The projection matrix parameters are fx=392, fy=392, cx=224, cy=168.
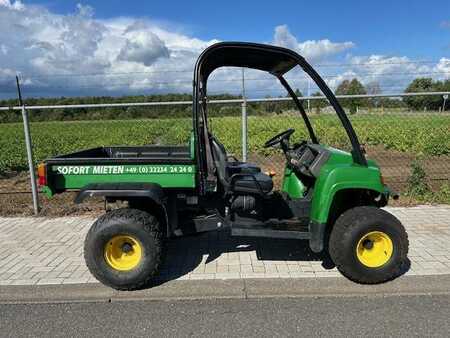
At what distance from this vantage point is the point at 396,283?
3.53 m

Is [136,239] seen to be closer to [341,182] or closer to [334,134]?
[341,182]

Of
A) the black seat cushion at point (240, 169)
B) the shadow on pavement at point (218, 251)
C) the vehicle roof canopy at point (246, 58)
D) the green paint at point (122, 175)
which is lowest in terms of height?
the shadow on pavement at point (218, 251)

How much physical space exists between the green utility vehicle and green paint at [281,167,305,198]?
388 mm

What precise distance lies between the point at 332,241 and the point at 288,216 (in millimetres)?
607

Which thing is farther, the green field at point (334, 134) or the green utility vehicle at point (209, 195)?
the green field at point (334, 134)

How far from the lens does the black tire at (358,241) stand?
3.45 meters

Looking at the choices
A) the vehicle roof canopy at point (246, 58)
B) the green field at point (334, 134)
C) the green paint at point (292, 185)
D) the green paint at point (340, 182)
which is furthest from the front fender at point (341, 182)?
the green field at point (334, 134)

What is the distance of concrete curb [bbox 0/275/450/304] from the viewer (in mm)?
3385

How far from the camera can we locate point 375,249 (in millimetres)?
3592

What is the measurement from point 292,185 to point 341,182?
0.94 meters

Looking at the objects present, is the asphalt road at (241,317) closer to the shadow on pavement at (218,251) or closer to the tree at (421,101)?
the shadow on pavement at (218,251)

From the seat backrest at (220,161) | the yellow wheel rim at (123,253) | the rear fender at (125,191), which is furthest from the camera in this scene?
the seat backrest at (220,161)

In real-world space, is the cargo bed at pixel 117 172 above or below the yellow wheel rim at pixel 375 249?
above

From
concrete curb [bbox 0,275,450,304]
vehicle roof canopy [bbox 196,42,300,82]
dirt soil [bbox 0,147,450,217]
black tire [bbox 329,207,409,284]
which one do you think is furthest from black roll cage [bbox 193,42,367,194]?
dirt soil [bbox 0,147,450,217]
